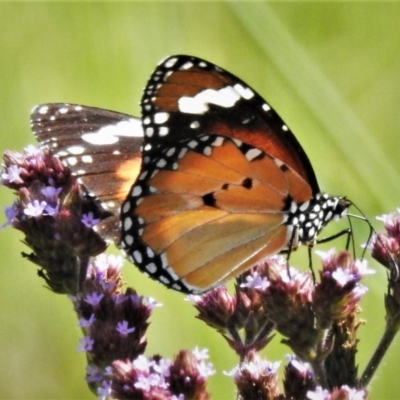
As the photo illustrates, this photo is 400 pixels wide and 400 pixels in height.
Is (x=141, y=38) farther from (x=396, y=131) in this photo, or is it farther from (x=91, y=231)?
(x=91, y=231)

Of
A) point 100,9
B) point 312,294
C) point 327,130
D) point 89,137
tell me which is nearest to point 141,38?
point 100,9

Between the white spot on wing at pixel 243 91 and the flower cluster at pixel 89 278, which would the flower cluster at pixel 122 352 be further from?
the white spot on wing at pixel 243 91

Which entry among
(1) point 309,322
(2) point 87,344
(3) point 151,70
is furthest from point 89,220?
(3) point 151,70

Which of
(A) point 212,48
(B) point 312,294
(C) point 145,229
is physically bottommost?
(B) point 312,294

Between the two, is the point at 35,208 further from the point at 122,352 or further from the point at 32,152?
the point at 122,352

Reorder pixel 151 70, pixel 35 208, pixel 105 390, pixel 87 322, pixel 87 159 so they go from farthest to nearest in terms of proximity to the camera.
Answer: pixel 151 70
pixel 87 159
pixel 35 208
pixel 87 322
pixel 105 390

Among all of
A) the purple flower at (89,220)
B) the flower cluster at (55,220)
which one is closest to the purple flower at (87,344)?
the flower cluster at (55,220)

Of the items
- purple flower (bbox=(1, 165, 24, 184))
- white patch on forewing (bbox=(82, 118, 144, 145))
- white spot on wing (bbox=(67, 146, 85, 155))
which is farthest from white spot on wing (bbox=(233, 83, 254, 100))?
purple flower (bbox=(1, 165, 24, 184))
